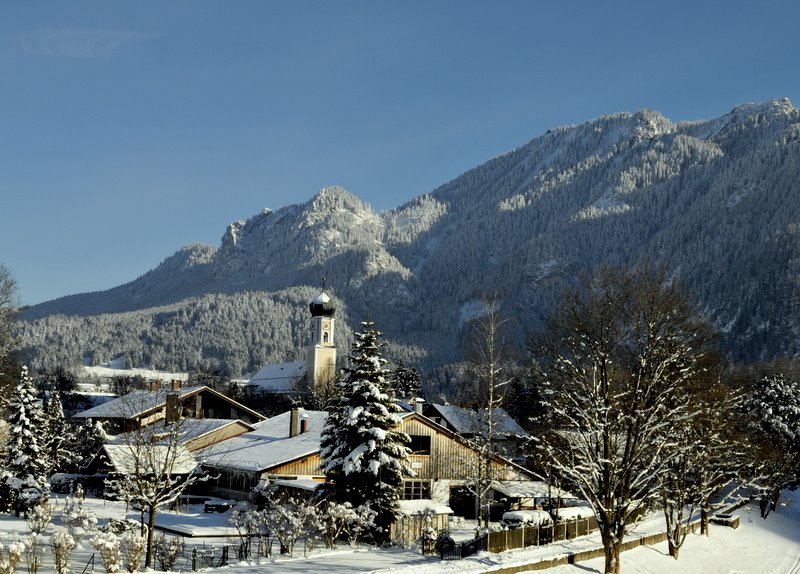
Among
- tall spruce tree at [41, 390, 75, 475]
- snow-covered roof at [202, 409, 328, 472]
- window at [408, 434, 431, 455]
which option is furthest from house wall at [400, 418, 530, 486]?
tall spruce tree at [41, 390, 75, 475]

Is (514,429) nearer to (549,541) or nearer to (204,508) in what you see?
(204,508)

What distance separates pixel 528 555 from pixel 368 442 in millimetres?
9470

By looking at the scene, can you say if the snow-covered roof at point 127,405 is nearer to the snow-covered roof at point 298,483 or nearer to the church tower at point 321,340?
the snow-covered roof at point 298,483

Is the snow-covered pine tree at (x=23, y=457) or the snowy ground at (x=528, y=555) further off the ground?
the snow-covered pine tree at (x=23, y=457)

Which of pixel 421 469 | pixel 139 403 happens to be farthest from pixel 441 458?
pixel 139 403

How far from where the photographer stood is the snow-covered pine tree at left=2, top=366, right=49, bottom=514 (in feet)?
133

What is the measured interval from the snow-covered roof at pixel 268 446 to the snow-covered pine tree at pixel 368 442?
776 centimetres

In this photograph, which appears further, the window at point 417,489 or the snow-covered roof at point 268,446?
the snow-covered roof at point 268,446

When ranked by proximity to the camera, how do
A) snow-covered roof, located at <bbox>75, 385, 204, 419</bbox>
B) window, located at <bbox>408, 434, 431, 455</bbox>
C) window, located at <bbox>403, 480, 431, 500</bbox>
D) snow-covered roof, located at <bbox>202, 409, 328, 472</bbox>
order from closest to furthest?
window, located at <bbox>403, 480, 431, 500</bbox>, snow-covered roof, located at <bbox>202, 409, 328, 472</bbox>, window, located at <bbox>408, 434, 431, 455</bbox>, snow-covered roof, located at <bbox>75, 385, 204, 419</bbox>

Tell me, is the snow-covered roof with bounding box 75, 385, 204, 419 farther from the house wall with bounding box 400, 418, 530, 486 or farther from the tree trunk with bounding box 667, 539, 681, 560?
the tree trunk with bounding box 667, 539, 681, 560

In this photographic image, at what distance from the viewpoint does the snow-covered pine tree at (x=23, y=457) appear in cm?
4050

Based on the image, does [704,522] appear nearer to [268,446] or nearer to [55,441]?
[268,446]

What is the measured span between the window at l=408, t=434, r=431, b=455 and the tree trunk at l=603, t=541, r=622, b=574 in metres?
21.1

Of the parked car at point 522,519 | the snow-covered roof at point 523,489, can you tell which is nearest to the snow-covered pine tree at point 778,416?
the snow-covered roof at point 523,489
